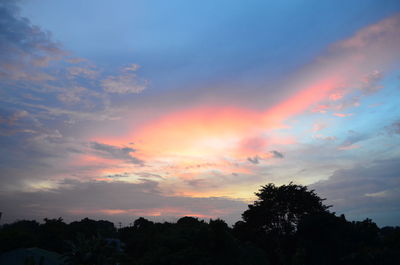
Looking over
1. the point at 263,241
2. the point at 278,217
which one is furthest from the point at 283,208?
the point at 263,241

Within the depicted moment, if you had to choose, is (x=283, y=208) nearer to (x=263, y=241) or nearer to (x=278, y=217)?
(x=278, y=217)

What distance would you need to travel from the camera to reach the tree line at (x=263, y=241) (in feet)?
113

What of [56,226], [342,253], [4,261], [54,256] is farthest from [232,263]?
[56,226]

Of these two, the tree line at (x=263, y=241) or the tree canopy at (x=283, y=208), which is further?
the tree canopy at (x=283, y=208)

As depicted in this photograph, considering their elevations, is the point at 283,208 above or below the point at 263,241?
above

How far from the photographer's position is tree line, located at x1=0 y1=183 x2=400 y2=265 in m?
34.4

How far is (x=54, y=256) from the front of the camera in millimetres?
48250

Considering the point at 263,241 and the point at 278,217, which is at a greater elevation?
the point at 278,217

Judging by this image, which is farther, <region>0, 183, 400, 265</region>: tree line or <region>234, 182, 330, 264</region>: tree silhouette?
<region>234, 182, 330, 264</region>: tree silhouette

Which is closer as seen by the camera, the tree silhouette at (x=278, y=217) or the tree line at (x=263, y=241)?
the tree line at (x=263, y=241)

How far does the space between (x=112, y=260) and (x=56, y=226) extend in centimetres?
3819

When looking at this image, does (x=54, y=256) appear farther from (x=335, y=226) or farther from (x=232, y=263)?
(x=335, y=226)

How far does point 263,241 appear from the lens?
5469cm

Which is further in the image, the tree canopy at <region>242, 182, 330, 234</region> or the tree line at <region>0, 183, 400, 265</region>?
the tree canopy at <region>242, 182, 330, 234</region>
